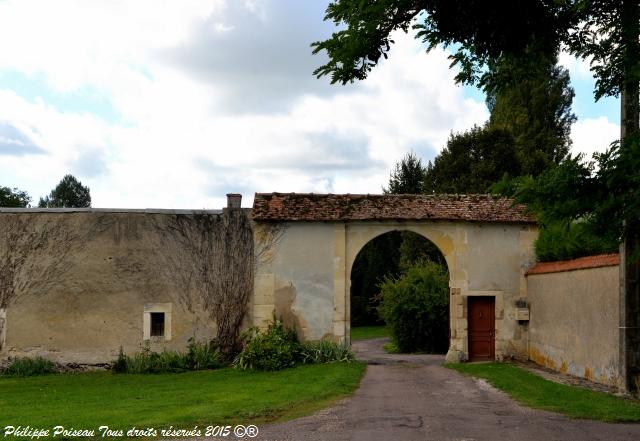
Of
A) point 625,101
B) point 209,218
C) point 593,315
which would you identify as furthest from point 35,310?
point 625,101

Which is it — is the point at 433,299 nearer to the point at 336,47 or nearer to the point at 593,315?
the point at 593,315

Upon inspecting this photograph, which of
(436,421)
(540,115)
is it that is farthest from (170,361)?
(540,115)

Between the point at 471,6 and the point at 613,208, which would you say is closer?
the point at 471,6

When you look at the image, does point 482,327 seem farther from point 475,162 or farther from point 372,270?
point 372,270

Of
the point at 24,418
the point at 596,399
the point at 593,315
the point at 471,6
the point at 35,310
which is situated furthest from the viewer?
the point at 35,310

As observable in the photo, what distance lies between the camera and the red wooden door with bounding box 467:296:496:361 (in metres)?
17.9

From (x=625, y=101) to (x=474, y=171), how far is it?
66.9ft

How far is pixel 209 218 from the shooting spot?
17.7 m

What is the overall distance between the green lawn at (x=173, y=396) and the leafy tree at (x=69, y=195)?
4266 cm

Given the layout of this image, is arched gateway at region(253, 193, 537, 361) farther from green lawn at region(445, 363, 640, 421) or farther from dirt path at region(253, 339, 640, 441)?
dirt path at region(253, 339, 640, 441)

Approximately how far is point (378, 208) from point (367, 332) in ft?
56.9

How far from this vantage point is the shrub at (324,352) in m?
16.9

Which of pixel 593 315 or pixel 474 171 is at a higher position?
pixel 474 171

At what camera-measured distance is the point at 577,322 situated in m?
14.5
